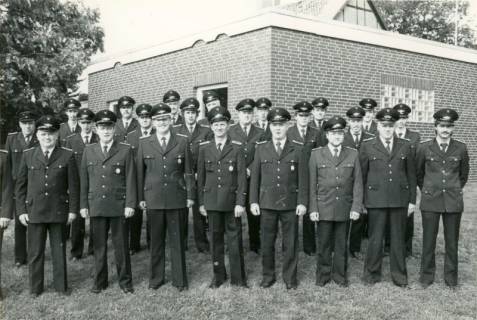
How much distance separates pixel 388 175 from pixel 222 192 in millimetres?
1952

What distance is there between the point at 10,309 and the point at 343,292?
353 cm

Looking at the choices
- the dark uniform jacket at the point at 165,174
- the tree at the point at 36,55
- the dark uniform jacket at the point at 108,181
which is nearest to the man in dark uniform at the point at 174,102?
the dark uniform jacket at the point at 165,174

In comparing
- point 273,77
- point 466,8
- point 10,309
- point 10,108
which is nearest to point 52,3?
point 10,108

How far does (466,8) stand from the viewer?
39125 mm

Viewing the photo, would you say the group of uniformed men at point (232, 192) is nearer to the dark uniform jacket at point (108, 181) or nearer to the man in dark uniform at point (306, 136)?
the dark uniform jacket at point (108, 181)

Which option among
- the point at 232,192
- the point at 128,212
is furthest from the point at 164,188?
the point at 232,192

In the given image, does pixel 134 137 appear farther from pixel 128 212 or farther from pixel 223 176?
pixel 223 176

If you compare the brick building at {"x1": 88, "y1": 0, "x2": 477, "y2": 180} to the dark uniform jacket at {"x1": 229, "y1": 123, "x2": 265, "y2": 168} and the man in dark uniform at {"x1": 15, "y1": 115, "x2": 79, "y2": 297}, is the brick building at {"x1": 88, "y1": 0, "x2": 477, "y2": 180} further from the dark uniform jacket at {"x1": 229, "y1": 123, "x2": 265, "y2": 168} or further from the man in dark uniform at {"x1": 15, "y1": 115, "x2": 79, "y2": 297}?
the man in dark uniform at {"x1": 15, "y1": 115, "x2": 79, "y2": 297}

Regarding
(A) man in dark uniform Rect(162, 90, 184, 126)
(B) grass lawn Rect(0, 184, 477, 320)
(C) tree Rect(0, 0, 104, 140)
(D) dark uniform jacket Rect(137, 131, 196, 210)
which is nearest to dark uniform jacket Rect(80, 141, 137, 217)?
(D) dark uniform jacket Rect(137, 131, 196, 210)

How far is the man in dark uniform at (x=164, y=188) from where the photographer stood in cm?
566

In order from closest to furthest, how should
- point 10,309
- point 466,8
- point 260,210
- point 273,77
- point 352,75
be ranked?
point 10,309
point 260,210
point 273,77
point 352,75
point 466,8

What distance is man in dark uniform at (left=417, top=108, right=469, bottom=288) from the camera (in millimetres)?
5715

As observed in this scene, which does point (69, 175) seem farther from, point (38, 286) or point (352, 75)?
point (352, 75)

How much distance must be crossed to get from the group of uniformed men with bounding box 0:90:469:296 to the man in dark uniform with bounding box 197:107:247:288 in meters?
0.01
